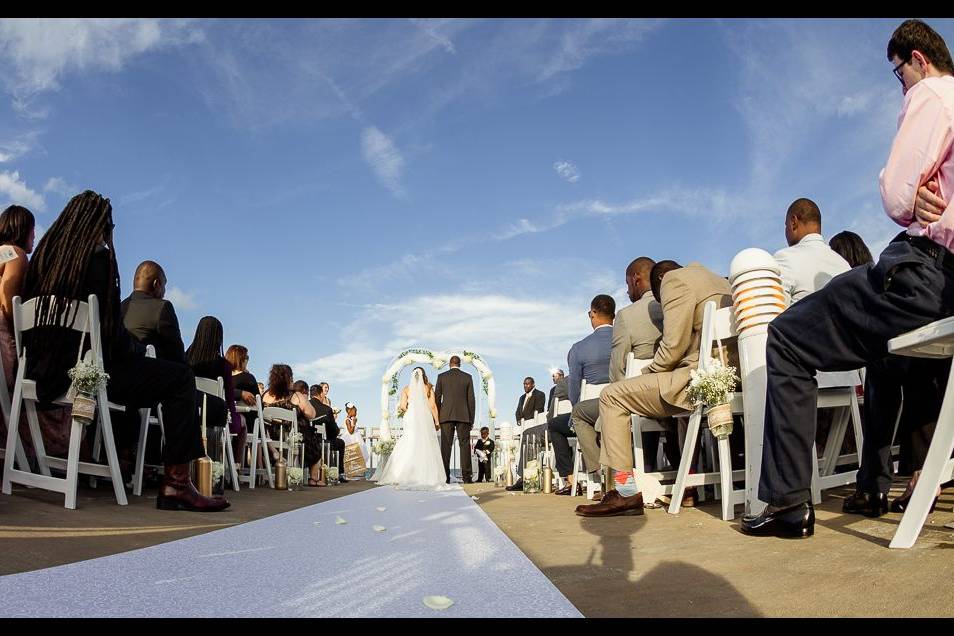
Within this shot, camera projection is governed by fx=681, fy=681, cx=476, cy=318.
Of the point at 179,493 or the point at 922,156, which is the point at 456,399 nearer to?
the point at 179,493

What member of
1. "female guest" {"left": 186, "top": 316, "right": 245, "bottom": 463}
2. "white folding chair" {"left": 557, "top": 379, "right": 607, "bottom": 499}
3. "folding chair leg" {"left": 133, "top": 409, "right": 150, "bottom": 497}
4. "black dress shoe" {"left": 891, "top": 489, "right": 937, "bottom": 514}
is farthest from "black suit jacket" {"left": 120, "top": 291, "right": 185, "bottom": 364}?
"black dress shoe" {"left": 891, "top": 489, "right": 937, "bottom": 514}

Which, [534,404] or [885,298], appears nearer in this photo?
[885,298]

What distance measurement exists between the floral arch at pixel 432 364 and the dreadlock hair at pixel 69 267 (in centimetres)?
1161

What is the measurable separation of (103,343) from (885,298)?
12.4 ft

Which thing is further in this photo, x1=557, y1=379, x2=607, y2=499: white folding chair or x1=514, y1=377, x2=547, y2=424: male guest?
x1=514, y1=377, x2=547, y2=424: male guest

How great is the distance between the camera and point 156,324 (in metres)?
4.75

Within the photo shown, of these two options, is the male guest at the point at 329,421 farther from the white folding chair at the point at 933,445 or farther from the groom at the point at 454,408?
the white folding chair at the point at 933,445

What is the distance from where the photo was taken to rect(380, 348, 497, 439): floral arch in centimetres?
1564

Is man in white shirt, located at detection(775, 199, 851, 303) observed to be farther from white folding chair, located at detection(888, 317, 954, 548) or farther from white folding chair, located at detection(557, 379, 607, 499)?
white folding chair, located at detection(888, 317, 954, 548)

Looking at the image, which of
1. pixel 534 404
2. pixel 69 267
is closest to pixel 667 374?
pixel 69 267

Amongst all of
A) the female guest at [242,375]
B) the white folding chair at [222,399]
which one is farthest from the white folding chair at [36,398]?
the female guest at [242,375]

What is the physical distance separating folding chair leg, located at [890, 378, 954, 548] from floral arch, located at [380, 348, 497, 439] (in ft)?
44.3
